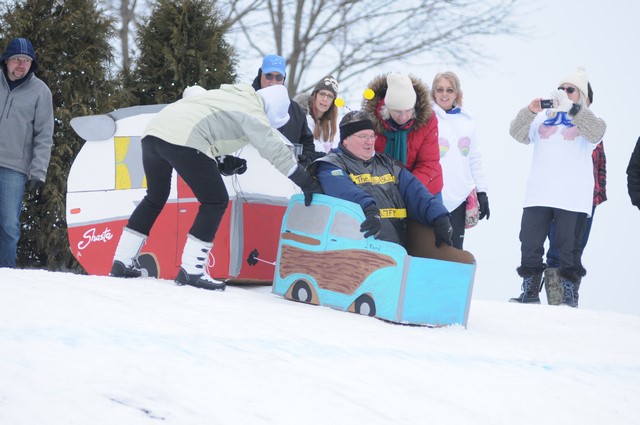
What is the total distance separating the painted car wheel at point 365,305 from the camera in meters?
5.42

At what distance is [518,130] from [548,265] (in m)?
1.20

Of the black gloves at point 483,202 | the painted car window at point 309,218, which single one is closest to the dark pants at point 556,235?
the black gloves at point 483,202

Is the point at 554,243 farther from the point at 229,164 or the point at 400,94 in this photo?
the point at 229,164

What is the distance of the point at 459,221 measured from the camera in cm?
717

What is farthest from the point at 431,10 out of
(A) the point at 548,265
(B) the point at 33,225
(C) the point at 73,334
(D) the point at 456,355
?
(C) the point at 73,334

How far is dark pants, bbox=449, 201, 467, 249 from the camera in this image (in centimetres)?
702

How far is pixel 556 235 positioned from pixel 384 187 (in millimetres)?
2179

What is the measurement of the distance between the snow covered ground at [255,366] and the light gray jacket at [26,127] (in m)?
1.57

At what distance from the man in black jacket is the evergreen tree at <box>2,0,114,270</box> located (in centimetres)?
208

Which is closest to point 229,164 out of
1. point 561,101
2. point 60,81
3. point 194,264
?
point 194,264

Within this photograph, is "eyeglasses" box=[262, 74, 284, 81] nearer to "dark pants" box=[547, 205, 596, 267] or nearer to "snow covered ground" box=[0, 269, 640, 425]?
"snow covered ground" box=[0, 269, 640, 425]

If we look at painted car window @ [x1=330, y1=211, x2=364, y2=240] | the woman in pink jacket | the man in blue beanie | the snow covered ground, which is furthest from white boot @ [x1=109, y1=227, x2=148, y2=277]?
the woman in pink jacket

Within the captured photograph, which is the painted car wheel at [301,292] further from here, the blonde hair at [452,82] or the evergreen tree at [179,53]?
the evergreen tree at [179,53]

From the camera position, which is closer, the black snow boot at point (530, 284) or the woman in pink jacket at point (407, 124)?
the woman in pink jacket at point (407, 124)
